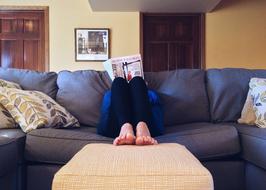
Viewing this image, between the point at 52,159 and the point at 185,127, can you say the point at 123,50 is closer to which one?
the point at 185,127

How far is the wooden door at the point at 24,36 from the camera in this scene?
17.0ft

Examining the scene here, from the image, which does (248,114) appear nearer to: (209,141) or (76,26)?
(209,141)

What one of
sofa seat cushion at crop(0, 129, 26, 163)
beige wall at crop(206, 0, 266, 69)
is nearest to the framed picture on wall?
beige wall at crop(206, 0, 266, 69)

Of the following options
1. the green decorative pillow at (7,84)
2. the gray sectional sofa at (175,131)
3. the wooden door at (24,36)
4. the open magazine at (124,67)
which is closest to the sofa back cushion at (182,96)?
the gray sectional sofa at (175,131)

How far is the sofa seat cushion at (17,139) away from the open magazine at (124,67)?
0.82m

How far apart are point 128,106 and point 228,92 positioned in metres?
0.87

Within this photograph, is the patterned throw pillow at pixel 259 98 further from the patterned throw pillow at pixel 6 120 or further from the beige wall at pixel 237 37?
the beige wall at pixel 237 37

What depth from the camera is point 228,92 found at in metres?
2.51

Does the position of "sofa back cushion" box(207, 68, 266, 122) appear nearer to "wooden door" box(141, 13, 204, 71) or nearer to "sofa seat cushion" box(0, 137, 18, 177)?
"sofa seat cushion" box(0, 137, 18, 177)

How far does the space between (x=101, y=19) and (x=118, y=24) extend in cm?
25

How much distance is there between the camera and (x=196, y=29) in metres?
5.30

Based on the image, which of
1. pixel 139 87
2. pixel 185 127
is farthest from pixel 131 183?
pixel 185 127

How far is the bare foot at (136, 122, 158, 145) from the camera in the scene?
1558 mm

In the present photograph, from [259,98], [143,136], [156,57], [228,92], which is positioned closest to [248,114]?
[259,98]
